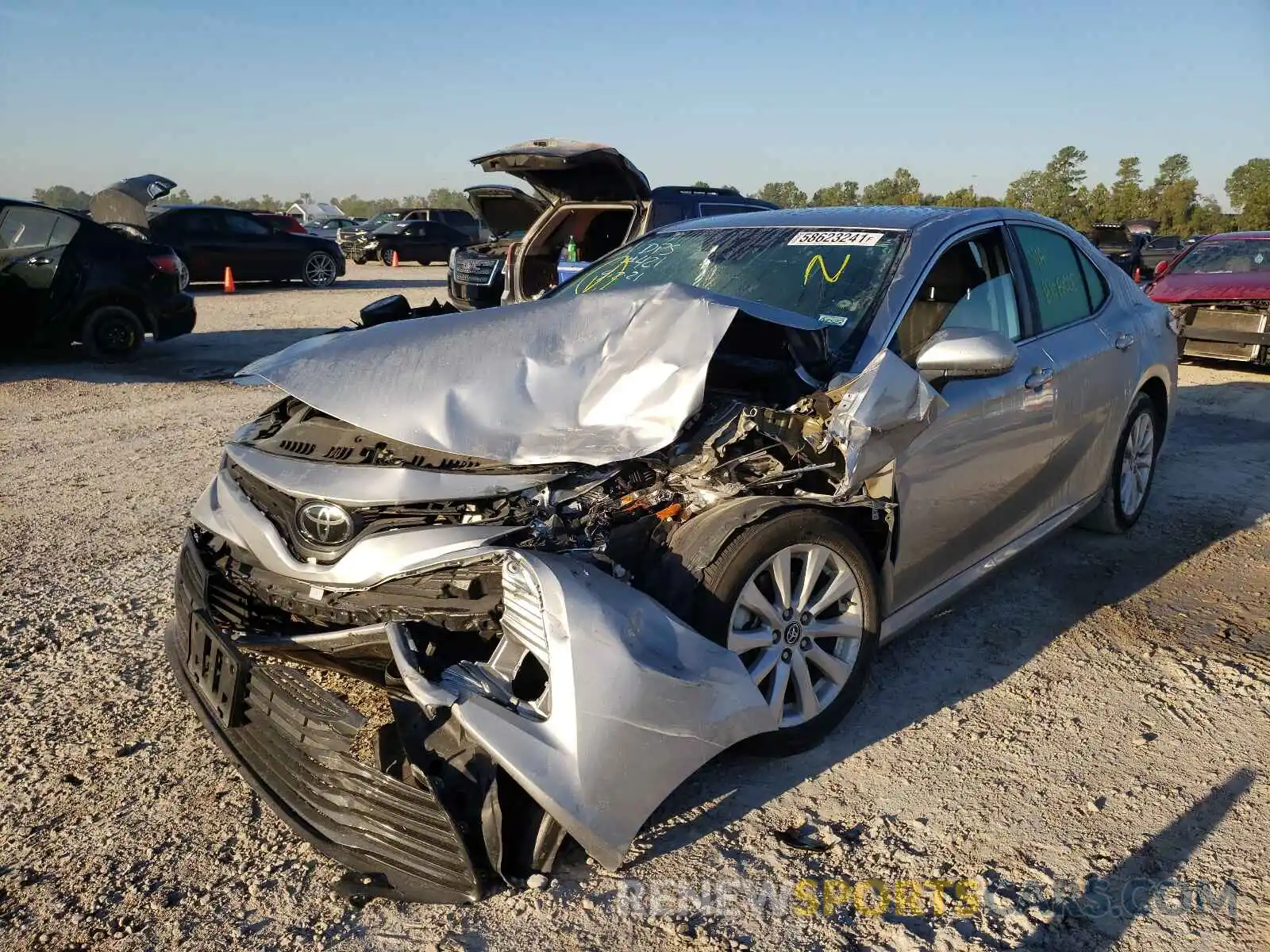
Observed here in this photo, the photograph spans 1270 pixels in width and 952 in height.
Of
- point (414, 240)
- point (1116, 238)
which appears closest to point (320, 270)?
point (414, 240)

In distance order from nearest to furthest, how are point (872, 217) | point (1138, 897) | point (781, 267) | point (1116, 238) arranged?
point (1138, 897) < point (781, 267) < point (872, 217) < point (1116, 238)

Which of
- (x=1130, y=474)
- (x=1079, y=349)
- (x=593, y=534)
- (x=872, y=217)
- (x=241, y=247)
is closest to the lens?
(x=593, y=534)

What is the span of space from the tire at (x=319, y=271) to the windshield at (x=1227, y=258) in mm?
14534

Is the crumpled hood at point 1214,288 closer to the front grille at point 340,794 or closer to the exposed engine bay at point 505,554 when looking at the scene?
the exposed engine bay at point 505,554

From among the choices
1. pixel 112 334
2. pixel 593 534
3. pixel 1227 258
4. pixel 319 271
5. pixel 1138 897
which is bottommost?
pixel 1138 897

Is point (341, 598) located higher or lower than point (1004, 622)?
higher

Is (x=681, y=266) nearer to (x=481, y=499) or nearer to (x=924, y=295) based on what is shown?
(x=924, y=295)

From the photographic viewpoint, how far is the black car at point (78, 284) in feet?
31.4

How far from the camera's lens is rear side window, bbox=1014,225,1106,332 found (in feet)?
14.3

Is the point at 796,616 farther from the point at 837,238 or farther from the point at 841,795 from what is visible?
the point at 837,238

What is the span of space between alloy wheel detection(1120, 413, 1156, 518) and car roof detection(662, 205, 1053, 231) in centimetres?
129

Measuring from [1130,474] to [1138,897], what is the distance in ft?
10.4

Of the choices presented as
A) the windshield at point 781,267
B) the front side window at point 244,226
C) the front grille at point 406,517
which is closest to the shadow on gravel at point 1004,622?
the front grille at point 406,517

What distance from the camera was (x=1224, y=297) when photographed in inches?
429
